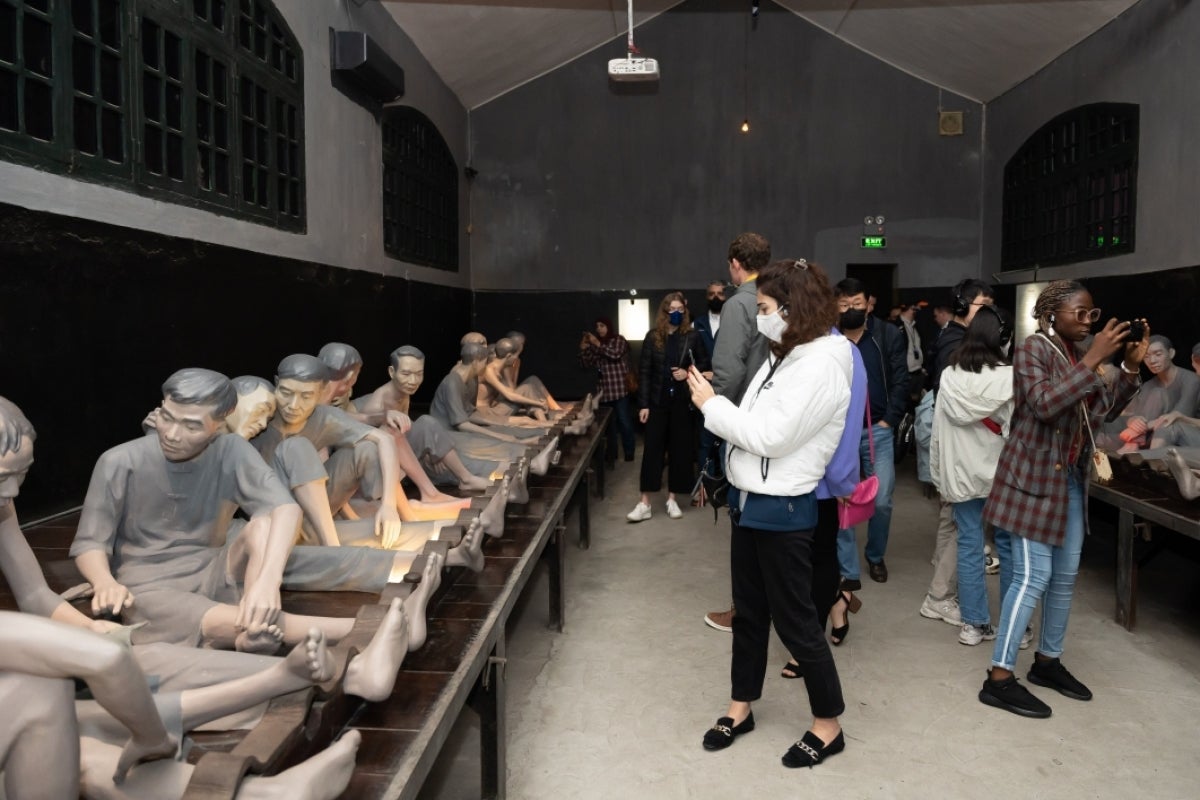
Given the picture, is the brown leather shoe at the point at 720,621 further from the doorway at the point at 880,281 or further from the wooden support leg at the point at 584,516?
the doorway at the point at 880,281

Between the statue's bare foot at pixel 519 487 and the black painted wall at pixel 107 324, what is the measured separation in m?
1.82

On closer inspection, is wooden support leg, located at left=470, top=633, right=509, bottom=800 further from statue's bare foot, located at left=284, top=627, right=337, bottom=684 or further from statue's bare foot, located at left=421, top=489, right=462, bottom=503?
statue's bare foot, located at left=421, top=489, right=462, bottom=503

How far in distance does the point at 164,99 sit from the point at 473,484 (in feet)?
8.29

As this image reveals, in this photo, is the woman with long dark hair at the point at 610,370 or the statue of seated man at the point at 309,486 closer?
the statue of seated man at the point at 309,486

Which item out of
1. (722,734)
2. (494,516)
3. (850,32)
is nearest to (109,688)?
(494,516)

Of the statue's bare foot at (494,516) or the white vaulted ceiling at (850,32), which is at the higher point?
the white vaulted ceiling at (850,32)

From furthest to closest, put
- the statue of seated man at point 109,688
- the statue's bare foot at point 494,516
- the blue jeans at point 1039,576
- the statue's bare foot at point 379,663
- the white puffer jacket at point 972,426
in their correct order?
the white puffer jacket at point 972,426
the statue's bare foot at point 494,516
the blue jeans at point 1039,576
the statue's bare foot at point 379,663
the statue of seated man at point 109,688

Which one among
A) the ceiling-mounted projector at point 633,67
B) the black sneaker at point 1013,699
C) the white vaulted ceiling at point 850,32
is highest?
the white vaulted ceiling at point 850,32

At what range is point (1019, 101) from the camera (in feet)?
31.8

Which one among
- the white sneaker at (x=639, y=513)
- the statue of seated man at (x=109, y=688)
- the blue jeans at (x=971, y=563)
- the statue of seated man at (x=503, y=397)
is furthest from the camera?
the statue of seated man at (x=503, y=397)

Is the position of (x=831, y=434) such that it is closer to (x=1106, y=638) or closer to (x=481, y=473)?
(x=1106, y=638)

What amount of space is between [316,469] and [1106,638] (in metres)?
3.71

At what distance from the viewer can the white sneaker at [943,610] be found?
14.2ft

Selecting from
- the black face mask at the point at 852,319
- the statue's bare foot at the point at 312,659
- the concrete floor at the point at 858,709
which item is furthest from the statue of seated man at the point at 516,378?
the statue's bare foot at the point at 312,659
